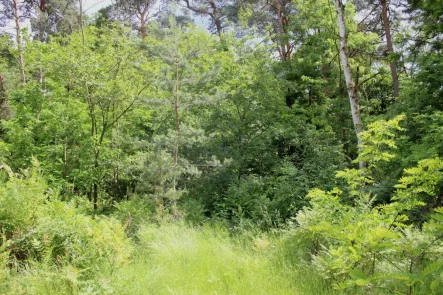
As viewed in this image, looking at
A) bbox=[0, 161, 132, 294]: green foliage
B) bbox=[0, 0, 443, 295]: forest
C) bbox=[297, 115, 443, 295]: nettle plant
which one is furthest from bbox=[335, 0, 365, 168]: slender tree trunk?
bbox=[0, 161, 132, 294]: green foliage

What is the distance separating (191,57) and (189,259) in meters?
3.96

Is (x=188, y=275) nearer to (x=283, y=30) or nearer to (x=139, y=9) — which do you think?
(x=283, y=30)

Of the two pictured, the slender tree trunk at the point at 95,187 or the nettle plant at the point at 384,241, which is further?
the slender tree trunk at the point at 95,187

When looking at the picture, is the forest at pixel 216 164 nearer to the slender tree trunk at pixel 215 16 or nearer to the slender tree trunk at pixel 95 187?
the slender tree trunk at pixel 95 187

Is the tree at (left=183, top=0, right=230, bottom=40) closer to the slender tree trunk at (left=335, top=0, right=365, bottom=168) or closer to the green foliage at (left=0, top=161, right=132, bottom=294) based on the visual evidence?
the slender tree trunk at (left=335, top=0, right=365, bottom=168)

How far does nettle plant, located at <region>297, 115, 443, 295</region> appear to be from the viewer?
183cm

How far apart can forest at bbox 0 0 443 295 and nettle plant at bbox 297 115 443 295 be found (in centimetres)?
3

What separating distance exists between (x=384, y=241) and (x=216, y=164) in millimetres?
4459

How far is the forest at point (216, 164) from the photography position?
3.16 metres

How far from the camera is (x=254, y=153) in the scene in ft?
25.6

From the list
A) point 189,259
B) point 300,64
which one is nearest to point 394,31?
point 300,64

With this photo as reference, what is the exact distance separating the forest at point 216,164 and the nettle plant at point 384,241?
3cm

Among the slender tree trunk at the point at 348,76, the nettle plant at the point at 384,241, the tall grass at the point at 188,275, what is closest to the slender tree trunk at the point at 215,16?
the slender tree trunk at the point at 348,76

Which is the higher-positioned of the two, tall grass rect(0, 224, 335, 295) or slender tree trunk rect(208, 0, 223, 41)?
slender tree trunk rect(208, 0, 223, 41)
